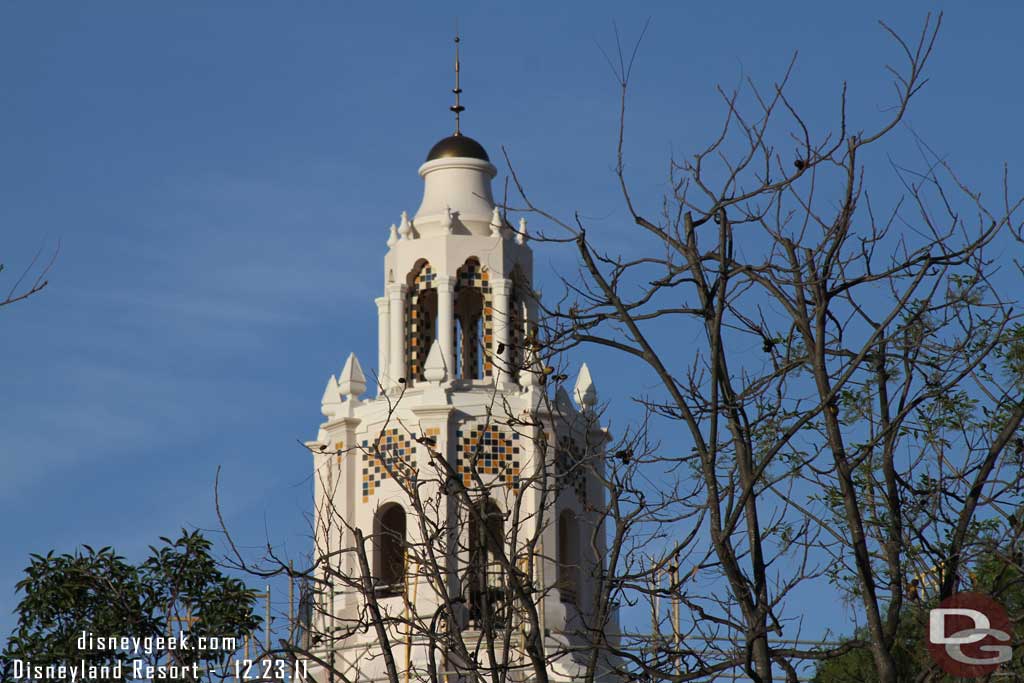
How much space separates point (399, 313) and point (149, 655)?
17.9 meters

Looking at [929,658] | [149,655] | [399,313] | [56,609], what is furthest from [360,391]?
[929,658]

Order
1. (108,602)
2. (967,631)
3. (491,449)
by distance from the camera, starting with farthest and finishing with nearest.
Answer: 1. (491,449)
2. (108,602)
3. (967,631)

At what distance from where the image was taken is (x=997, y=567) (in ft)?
56.6

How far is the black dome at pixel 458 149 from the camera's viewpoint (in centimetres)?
→ 3875

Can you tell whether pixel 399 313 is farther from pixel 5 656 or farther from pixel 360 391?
pixel 5 656

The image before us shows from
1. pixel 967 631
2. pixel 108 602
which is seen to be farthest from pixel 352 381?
pixel 967 631

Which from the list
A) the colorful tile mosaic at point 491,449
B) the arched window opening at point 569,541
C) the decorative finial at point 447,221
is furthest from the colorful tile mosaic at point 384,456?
the decorative finial at point 447,221

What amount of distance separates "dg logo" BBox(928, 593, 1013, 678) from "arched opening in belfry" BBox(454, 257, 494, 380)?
929 inches

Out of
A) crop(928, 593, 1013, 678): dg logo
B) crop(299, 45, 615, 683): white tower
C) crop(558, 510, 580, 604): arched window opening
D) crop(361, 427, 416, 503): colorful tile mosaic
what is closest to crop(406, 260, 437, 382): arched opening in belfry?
crop(299, 45, 615, 683): white tower

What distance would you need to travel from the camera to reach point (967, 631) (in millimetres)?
12352

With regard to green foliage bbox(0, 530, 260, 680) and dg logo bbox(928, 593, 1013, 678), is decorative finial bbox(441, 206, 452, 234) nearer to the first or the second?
green foliage bbox(0, 530, 260, 680)

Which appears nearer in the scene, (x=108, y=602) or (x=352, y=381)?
(x=108, y=602)

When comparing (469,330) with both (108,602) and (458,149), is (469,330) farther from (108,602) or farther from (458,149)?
(108,602)

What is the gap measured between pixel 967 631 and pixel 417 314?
2622cm
